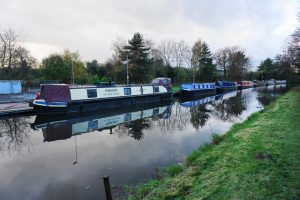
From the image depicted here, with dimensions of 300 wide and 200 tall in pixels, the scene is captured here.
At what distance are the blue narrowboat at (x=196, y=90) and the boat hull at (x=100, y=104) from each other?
501cm

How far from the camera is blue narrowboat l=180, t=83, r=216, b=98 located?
28031 millimetres

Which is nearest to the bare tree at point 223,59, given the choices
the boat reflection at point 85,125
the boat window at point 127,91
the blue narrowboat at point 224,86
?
the blue narrowboat at point 224,86

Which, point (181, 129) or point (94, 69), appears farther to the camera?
point (94, 69)

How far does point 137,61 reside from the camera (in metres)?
36.1

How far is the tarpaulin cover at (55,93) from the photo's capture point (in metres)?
14.8

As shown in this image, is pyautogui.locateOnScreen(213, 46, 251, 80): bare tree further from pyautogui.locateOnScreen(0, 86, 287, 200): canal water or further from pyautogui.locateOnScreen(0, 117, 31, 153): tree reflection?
pyautogui.locateOnScreen(0, 117, 31, 153): tree reflection

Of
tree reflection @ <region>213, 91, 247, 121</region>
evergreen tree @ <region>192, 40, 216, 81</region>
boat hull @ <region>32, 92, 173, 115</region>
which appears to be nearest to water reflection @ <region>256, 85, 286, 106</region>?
tree reflection @ <region>213, 91, 247, 121</region>

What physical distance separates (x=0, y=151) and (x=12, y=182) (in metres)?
3.18

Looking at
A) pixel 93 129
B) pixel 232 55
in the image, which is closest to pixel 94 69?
pixel 232 55

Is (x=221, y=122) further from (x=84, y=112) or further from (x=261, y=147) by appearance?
(x=84, y=112)

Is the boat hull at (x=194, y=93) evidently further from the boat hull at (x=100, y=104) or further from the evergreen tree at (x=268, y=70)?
the evergreen tree at (x=268, y=70)

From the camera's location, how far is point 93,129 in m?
11.5

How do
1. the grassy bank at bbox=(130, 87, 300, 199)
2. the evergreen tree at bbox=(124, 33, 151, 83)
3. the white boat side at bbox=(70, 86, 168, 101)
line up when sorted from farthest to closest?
1. the evergreen tree at bbox=(124, 33, 151, 83)
2. the white boat side at bbox=(70, 86, 168, 101)
3. the grassy bank at bbox=(130, 87, 300, 199)

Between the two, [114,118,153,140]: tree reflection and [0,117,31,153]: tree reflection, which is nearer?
[0,117,31,153]: tree reflection
